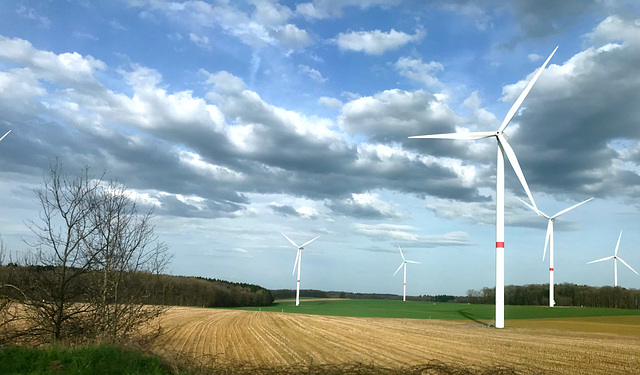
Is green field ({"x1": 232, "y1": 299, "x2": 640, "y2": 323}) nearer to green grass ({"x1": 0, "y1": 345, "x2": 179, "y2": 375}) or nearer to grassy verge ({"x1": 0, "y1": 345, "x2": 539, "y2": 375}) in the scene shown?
grassy verge ({"x1": 0, "y1": 345, "x2": 539, "y2": 375})

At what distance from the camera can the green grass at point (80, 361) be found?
41.0 ft

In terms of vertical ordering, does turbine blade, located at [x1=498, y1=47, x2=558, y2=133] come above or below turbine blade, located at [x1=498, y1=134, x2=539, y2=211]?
above

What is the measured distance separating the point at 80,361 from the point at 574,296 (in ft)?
393

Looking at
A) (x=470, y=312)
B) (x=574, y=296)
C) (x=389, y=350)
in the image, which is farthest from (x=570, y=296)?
(x=389, y=350)

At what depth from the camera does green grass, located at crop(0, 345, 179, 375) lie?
1249cm

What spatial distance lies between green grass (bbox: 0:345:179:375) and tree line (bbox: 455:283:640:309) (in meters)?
111

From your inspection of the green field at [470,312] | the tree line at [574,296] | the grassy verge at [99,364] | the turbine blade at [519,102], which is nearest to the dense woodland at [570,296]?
the tree line at [574,296]

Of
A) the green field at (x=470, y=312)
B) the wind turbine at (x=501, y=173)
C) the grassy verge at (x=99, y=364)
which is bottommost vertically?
the green field at (x=470, y=312)

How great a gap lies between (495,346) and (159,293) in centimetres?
1722

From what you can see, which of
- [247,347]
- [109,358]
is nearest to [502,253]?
[247,347]

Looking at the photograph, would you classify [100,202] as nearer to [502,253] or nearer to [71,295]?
[71,295]

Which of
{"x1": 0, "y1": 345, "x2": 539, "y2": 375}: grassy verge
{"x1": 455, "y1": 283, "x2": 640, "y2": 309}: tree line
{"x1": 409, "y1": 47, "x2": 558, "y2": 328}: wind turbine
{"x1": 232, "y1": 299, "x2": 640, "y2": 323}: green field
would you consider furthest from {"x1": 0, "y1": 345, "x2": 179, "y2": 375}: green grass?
{"x1": 455, "y1": 283, "x2": 640, "y2": 309}: tree line

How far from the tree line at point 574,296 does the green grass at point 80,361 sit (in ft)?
363

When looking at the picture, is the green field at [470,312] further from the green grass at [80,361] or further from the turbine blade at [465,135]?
the green grass at [80,361]
